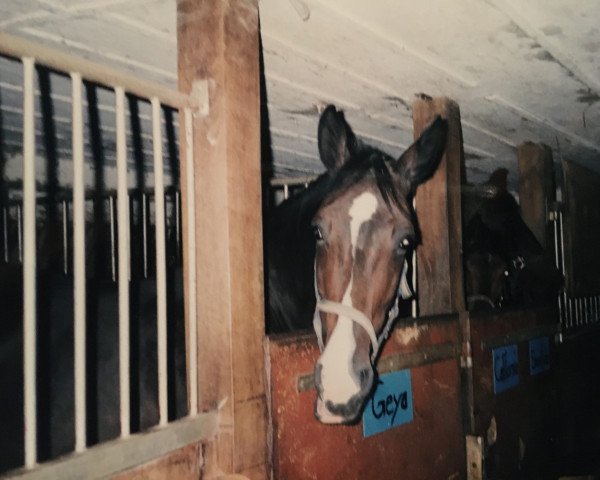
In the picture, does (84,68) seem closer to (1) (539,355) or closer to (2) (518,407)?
(2) (518,407)

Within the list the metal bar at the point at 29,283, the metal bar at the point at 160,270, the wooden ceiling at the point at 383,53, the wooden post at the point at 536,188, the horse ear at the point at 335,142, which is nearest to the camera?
the metal bar at the point at 29,283

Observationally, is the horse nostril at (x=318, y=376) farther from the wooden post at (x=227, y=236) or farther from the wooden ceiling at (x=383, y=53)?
the wooden ceiling at (x=383, y=53)

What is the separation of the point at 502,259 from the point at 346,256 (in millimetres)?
2793

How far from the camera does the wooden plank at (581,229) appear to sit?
404cm

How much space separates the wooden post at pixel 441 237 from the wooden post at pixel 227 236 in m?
1.41

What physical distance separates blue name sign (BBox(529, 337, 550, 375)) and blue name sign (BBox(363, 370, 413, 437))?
4.42 feet

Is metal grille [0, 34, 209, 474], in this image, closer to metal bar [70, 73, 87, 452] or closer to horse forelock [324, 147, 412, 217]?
metal bar [70, 73, 87, 452]

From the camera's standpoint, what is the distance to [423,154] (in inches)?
90.0

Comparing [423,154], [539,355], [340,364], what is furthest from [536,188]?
[340,364]

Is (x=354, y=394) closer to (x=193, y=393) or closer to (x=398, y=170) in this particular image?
(x=193, y=393)

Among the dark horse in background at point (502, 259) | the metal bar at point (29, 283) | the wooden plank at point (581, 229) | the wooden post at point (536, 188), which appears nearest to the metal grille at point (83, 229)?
the metal bar at point (29, 283)

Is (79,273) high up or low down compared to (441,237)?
down

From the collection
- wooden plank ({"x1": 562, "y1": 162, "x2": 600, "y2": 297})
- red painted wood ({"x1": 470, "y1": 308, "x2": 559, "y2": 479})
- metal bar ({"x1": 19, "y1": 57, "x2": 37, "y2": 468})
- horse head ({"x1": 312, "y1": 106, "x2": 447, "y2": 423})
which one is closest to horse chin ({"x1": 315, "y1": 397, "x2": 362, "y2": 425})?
horse head ({"x1": 312, "y1": 106, "x2": 447, "y2": 423})

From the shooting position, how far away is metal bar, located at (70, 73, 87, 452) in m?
1.19
